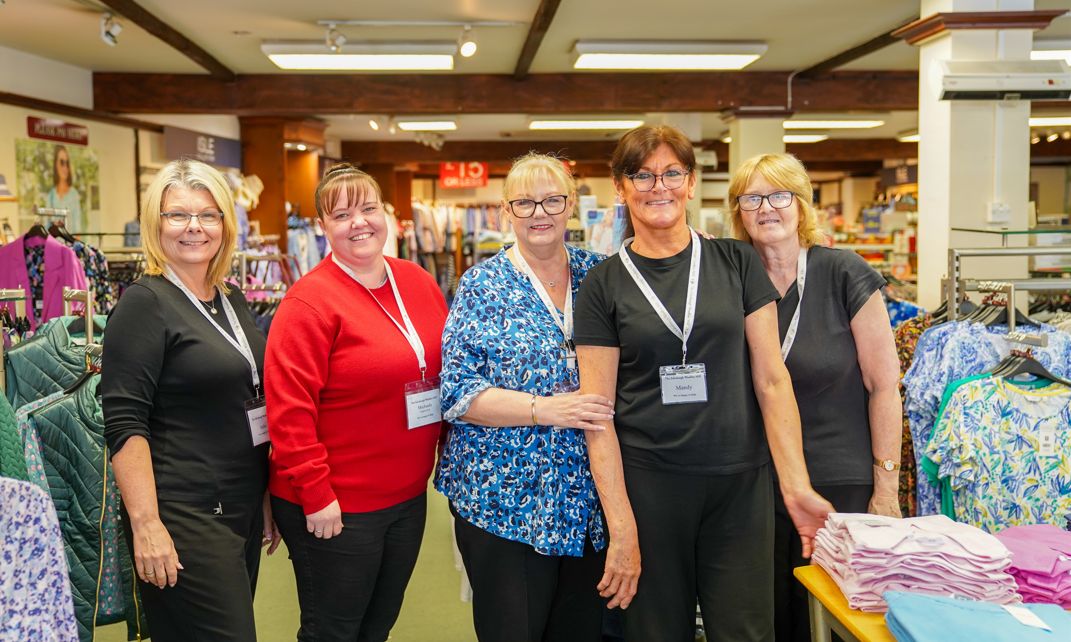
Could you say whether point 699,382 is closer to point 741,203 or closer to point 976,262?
point 741,203

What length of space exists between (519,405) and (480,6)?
4539mm

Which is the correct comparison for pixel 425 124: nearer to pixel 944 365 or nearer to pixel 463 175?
pixel 463 175

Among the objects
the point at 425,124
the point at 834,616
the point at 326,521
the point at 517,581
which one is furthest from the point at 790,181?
the point at 425,124

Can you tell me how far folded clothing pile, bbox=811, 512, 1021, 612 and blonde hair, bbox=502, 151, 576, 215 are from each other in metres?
1.05

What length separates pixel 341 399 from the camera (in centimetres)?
220

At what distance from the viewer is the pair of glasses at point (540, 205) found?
7.10ft

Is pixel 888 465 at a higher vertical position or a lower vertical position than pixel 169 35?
lower

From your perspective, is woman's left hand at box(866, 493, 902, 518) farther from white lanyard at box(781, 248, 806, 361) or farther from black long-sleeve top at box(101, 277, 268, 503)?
black long-sleeve top at box(101, 277, 268, 503)

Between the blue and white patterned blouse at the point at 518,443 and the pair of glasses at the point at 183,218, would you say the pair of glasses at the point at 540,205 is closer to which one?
the blue and white patterned blouse at the point at 518,443

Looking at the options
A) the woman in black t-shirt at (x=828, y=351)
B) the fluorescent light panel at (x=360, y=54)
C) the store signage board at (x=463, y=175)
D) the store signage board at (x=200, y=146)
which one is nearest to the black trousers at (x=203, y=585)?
the woman in black t-shirt at (x=828, y=351)

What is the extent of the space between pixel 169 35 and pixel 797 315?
5.72 meters

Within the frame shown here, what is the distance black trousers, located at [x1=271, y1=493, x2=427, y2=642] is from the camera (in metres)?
2.23

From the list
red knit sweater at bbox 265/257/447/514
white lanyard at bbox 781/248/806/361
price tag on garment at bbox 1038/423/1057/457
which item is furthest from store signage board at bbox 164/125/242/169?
price tag on garment at bbox 1038/423/1057/457

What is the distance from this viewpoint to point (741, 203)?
241cm
